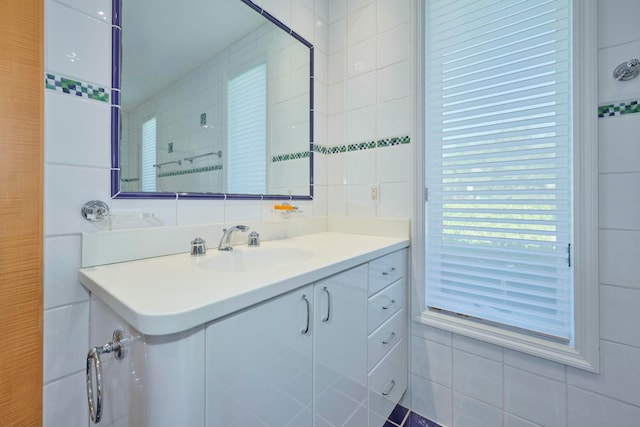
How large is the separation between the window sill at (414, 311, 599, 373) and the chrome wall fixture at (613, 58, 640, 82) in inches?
38.2

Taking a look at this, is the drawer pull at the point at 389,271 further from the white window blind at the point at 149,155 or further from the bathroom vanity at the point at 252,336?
the white window blind at the point at 149,155

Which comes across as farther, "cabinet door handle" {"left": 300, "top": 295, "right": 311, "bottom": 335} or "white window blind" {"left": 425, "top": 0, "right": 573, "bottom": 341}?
"white window blind" {"left": 425, "top": 0, "right": 573, "bottom": 341}

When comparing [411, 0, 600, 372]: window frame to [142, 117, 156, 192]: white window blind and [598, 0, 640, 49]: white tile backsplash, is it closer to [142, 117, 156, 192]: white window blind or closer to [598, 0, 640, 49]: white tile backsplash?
Result: [598, 0, 640, 49]: white tile backsplash

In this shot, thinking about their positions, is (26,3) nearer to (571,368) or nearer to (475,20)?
(475,20)

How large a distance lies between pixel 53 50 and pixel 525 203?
65.8 inches

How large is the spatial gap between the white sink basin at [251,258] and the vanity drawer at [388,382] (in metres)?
0.56

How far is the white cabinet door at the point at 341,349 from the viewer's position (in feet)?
2.64

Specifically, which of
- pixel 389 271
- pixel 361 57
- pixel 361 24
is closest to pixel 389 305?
pixel 389 271

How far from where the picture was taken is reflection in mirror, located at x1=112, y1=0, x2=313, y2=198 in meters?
0.93

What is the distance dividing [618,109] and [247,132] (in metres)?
1.44

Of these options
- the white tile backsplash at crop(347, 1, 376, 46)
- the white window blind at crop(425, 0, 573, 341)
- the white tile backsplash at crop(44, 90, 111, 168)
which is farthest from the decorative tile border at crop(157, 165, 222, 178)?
the white tile backsplash at crop(347, 1, 376, 46)

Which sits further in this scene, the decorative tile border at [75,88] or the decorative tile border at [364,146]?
the decorative tile border at [364,146]

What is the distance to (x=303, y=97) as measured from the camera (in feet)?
5.30

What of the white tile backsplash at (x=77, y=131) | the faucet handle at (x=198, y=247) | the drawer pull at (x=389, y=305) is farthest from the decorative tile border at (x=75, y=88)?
the drawer pull at (x=389, y=305)
